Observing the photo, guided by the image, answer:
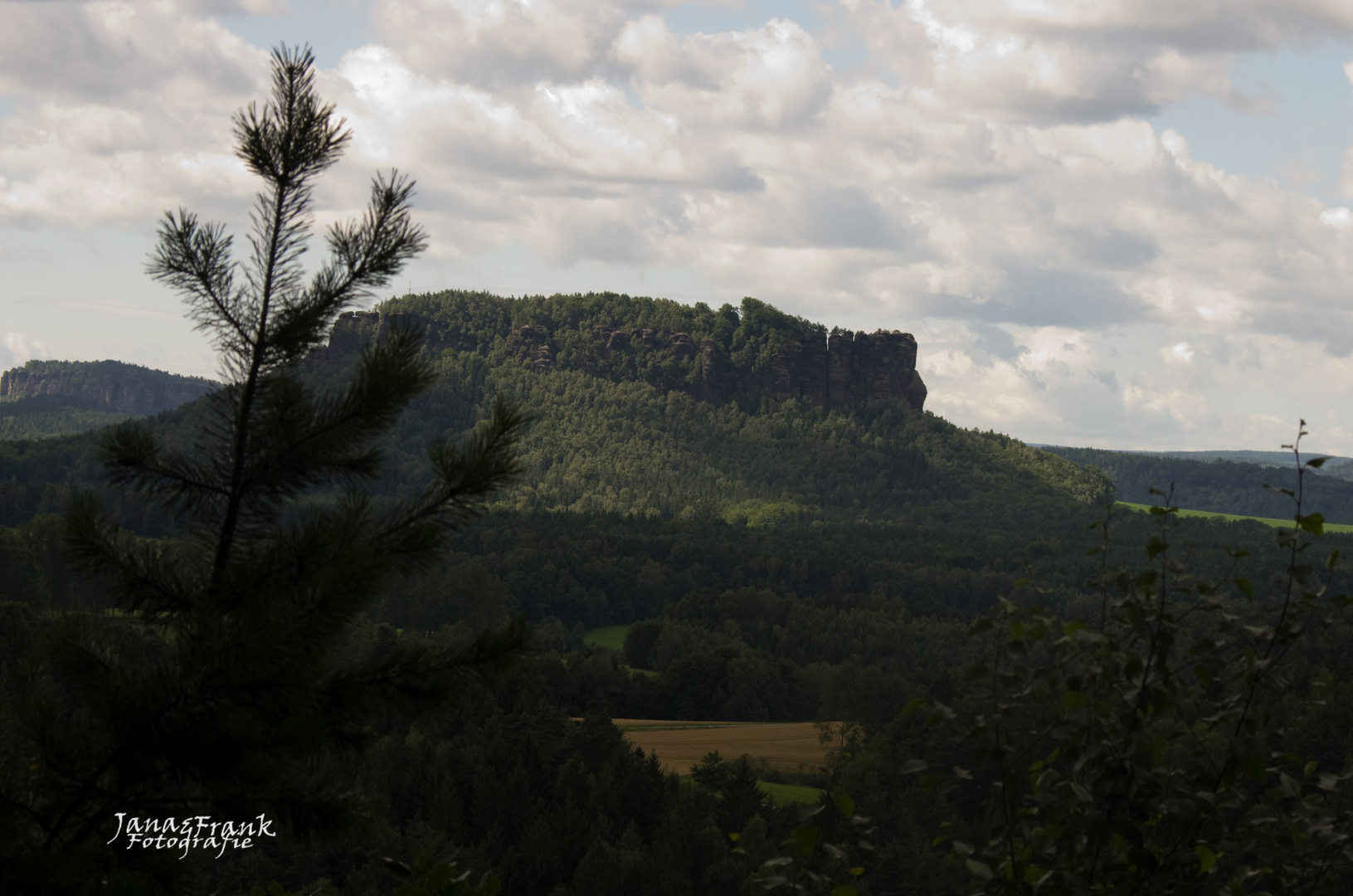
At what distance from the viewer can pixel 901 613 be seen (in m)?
104

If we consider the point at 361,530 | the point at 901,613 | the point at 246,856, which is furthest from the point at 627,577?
the point at 361,530

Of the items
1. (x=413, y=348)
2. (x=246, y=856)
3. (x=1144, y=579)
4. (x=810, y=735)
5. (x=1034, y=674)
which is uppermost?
(x=413, y=348)

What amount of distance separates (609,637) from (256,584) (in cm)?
9982

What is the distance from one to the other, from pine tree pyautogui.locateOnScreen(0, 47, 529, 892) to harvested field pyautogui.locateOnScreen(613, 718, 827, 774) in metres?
50.7

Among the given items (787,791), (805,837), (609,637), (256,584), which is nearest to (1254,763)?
(805,837)

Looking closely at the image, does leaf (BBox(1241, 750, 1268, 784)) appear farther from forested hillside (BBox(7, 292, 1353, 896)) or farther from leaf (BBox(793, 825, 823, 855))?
leaf (BBox(793, 825, 823, 855))

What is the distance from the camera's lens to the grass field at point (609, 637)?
332 ft

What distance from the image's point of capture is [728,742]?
65.4m

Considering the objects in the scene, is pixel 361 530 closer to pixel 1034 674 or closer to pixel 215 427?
pixel 215 427

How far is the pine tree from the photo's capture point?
243 inches

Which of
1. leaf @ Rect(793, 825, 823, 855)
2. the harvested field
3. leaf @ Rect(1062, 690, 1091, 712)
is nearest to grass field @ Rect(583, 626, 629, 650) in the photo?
the harvested field

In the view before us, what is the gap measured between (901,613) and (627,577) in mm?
28411

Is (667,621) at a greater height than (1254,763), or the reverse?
(1254,763)

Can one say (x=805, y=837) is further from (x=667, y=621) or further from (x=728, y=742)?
(x=667, y=621)
